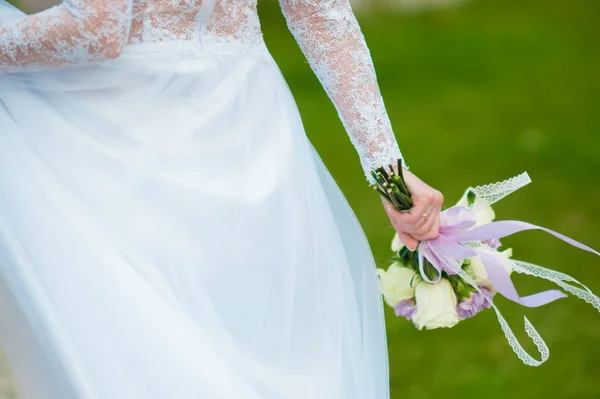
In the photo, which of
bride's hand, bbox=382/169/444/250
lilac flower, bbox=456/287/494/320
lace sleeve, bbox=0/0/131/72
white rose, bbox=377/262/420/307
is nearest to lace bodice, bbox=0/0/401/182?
lace sleeve, bbox=0/0/131/72

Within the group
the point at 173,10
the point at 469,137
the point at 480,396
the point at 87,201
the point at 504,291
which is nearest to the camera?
the point at 87,201

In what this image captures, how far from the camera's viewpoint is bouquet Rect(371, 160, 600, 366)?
6.63 feet

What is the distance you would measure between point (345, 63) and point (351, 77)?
0.03 meters

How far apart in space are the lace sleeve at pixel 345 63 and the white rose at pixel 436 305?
12.8 inches

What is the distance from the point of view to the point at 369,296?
2027mm

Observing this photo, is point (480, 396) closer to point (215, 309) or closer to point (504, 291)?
point (504, 291)

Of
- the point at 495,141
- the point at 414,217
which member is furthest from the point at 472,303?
the point at 495,141

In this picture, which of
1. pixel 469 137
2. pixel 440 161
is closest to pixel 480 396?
pixel 440 161

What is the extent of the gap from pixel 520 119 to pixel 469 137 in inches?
23.3

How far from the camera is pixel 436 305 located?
212 centimetres

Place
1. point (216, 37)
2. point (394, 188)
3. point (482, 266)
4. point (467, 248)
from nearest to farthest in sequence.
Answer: point (216, 37), point (394, 188), point (467, 248), point (482, 266)

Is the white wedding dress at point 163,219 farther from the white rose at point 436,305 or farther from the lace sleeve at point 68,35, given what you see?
the white rose at point 436,305

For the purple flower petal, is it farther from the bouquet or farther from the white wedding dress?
the white wedding dress

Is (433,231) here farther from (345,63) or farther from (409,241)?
(345,63)
